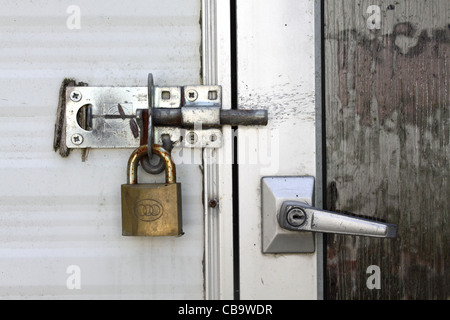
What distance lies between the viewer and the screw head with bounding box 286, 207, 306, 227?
808 mm

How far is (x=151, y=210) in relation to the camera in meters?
0.80

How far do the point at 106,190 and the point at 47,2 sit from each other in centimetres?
45

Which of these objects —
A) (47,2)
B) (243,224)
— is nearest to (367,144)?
(243,224)

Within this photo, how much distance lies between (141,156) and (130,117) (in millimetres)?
103

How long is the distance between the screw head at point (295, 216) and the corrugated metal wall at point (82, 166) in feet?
0.67

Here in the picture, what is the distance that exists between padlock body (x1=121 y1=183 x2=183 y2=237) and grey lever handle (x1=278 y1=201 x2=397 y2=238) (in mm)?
239

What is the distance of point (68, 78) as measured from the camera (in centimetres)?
88

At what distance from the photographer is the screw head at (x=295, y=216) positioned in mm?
808

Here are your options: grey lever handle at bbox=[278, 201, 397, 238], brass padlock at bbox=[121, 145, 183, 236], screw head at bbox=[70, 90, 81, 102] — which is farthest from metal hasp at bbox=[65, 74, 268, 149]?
grey lever handle at bbox=[278, 201, 397, 238]
